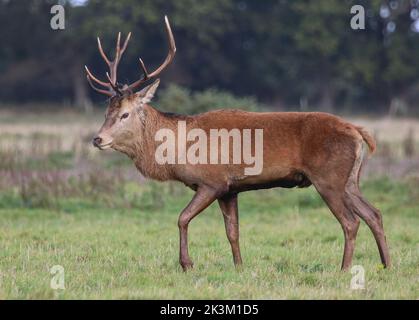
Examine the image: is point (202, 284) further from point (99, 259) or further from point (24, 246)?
point (24, 246)

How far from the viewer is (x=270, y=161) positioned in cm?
865

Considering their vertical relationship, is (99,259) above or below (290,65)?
below

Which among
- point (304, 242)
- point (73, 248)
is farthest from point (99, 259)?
point (304, 242)

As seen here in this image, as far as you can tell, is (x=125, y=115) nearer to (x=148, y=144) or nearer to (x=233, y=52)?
(x=148, y=144)

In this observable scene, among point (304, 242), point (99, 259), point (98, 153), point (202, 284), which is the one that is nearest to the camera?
point (202, 284)

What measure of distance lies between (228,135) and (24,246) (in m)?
2.92

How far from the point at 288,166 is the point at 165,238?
2.75m

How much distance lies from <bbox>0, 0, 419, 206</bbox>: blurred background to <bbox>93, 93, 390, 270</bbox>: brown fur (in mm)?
33502

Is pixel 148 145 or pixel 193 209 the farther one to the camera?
pixel 148 145

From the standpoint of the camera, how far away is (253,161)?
28.5 feet

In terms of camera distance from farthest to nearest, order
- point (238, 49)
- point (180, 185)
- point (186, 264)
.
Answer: point (238, 49) → point (180, 185) → point (186, 264)
